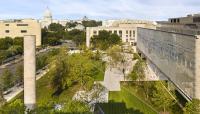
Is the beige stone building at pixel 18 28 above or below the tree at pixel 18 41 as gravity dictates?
above

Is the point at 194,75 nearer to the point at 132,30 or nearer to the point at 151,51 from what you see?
the point at 151,51

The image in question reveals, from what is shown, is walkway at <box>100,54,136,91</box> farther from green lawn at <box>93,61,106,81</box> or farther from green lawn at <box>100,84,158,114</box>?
green lawn at <box>100,84,158,114</box>

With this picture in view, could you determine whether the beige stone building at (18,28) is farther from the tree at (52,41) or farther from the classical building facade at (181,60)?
the classical building facade at (181,60)

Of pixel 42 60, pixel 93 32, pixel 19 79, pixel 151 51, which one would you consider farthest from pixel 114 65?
pixel 93 32

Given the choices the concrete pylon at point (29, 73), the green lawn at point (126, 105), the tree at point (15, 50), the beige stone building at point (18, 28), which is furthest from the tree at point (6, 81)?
the beige stone building at point (18, 28)

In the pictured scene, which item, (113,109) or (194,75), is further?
(113,109)

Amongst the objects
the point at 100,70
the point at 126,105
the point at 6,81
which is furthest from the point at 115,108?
the point at 100,70

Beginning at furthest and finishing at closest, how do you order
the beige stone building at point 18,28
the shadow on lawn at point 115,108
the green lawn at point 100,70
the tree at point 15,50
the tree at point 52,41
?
the tree at point 52,41, the beige stone building at point 18,28, the tree at point 15,50, the green lawn at point 100,70, the shadow on lawn at point 115,108

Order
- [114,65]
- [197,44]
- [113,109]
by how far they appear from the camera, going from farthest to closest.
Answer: [114,65] → [113,109] → [197,44]
